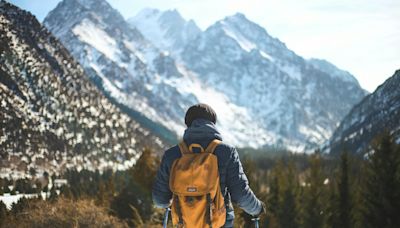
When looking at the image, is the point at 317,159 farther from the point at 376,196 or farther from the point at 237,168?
the point at 237,168

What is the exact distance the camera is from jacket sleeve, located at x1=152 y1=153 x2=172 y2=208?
5570 mm

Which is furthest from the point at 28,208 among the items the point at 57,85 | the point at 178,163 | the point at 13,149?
the point at 57,85

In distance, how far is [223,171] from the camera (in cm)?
533

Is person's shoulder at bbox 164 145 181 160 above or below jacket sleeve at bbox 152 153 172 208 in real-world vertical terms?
above

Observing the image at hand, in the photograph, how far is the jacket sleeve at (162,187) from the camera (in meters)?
5.57

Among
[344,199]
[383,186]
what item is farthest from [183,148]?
[344,199]

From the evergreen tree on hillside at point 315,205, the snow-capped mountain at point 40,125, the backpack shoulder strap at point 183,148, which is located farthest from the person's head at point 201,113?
the snow-capped mountain at point 40,125

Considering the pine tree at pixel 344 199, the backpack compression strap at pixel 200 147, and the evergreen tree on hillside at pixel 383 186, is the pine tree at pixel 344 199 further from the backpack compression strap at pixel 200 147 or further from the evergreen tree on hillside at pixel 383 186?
the backpack compression strap at pixel 200 147

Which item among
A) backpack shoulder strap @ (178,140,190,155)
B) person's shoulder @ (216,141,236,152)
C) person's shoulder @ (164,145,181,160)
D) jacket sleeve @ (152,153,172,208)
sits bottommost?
jacket sleeve @ (152,153,172,208)

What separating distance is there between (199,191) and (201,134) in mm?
731

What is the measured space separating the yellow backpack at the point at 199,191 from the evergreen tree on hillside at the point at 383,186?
19624 mm

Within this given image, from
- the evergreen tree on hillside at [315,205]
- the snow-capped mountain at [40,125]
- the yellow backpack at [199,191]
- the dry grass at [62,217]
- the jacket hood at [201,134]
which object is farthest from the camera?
the snow-capped mountain at [40,125]

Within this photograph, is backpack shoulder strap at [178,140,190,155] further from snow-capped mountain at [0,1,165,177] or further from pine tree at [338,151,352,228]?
snow-capped mountain at [0,1,165,177]

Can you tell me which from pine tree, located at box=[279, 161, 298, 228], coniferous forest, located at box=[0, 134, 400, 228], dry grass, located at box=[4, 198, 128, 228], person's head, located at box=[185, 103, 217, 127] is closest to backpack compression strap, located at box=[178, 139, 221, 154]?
person's head, located at box=[185, 103, 217, 127]
